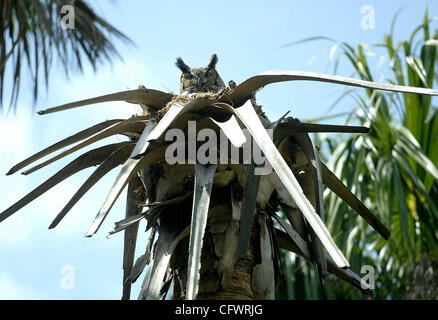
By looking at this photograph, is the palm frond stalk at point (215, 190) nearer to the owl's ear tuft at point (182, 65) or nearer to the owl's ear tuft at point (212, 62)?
the owl's ear tuft at point (182, 65)

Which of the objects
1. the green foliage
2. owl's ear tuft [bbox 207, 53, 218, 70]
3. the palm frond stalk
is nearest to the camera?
the palm frond stalk

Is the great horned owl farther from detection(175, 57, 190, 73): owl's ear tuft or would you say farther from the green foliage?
the green foliage

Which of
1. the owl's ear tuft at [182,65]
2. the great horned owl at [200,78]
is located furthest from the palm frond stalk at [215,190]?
the owl's ear tuft at [182,65]

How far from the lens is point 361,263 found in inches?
244

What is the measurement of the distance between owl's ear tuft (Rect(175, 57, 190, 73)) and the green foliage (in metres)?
2.38

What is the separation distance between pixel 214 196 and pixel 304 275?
4.55 m

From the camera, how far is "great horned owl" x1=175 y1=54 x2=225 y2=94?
3.65 meters

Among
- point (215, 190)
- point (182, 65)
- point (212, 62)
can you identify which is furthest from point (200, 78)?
point (215, 190)

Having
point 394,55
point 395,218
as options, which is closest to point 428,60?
point 394,55

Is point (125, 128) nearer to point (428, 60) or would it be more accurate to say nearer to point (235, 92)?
point (235, 92)

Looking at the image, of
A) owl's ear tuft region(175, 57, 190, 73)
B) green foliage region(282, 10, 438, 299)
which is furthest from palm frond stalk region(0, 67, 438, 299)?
green foliage region(282, 10, 438, 299)

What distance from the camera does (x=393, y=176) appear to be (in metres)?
5.92

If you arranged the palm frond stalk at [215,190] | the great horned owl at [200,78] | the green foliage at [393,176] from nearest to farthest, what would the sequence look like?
the palm frond stalk at [215,190]
the great horned owl at [200,78]
the green foliage at [393,176]

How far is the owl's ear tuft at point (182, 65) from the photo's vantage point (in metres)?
3.71
